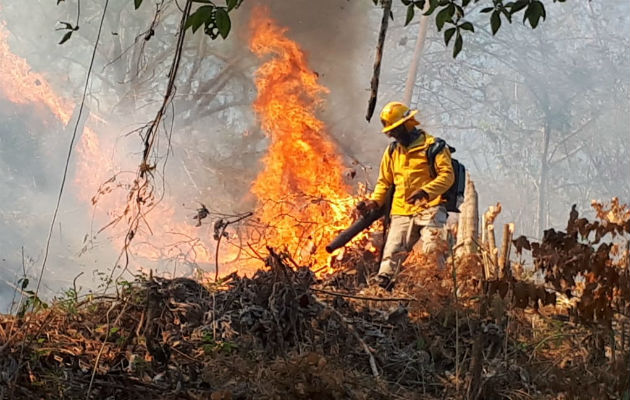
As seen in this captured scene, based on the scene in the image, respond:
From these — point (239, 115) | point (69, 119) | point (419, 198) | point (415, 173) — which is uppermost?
point (69, 119)

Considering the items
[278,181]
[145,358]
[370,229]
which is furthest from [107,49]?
[145,358]

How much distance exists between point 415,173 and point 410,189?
0.60 feet

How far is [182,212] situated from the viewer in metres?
16.8

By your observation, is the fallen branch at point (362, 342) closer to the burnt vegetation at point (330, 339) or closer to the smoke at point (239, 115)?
the burnt vegetation at point (330, 339)

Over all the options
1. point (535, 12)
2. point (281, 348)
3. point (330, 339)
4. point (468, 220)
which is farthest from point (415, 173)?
point (535, 12)

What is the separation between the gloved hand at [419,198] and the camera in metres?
7.01

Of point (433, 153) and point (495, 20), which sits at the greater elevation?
point (433, 153)

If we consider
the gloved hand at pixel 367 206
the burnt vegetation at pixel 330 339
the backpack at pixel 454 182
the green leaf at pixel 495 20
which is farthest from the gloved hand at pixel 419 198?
the green leaf at pixel 495 20

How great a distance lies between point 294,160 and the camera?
9.70m

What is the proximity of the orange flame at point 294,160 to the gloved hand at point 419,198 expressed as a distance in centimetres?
148

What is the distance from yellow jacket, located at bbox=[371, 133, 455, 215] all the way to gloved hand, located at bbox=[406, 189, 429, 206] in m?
0.04

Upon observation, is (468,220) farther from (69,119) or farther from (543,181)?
(543,181)

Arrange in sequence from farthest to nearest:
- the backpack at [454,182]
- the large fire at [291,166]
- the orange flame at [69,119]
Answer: the orange flame at [69,119] → the large fire at [291,166] → the backpack at [454,182]

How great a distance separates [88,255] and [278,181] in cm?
905
